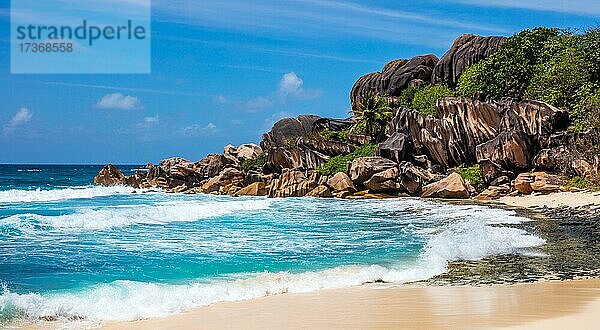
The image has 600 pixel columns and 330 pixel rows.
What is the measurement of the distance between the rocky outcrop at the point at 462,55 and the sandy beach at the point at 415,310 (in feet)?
149

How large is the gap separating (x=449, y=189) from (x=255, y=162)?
22.0 meters

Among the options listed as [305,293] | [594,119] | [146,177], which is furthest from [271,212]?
[146,177]

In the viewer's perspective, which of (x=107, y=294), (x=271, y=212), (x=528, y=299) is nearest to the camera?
(x=528, y=299)

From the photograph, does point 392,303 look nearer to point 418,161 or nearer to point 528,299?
point 528,299

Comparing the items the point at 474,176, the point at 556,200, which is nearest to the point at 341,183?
the point at 474,176

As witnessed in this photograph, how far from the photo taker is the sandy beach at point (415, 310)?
27.6 feet

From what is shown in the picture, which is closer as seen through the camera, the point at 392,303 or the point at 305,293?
the point at 392,303

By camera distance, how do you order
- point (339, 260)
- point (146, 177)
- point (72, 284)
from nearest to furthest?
point (72, 284) < point (339, 260) < point (146, 177)

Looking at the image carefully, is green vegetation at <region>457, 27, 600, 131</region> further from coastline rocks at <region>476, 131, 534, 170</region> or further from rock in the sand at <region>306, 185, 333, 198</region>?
rock in the sand at <region>306, 185, 333, 198</region>

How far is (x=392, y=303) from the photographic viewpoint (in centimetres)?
1002

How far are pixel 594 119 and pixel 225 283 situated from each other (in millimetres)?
25306

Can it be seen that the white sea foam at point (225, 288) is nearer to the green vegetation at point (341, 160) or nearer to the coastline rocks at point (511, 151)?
the coastline rocks at point (511, 151)

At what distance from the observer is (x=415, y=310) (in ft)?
30.5

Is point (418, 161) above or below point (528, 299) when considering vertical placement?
above
